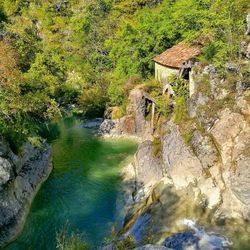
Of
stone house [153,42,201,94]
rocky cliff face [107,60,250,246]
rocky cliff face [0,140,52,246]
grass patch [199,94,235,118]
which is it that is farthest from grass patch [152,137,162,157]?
rocky cliff face [0,140,52,246]

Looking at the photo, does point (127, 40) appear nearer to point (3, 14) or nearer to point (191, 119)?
point (191, 119)

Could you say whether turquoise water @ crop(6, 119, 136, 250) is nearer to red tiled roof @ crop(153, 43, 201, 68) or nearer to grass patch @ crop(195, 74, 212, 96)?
red tiled roof @ crop(153, 43, 201, 68)

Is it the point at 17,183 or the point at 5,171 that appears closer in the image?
the point at 5,171

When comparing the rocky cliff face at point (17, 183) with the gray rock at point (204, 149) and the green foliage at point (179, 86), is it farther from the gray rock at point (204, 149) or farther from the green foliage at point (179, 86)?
the green foliage at point (179, 86)

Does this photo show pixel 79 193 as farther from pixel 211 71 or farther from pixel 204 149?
pixel 211 71

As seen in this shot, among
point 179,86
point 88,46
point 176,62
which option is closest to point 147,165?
point 179,86

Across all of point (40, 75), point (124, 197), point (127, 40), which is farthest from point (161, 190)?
point (127, 40)

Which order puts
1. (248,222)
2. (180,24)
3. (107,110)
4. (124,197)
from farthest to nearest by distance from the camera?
(107,110) → (180,24) → (124,197) → (248,222)

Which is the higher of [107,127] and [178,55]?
[178,55]
